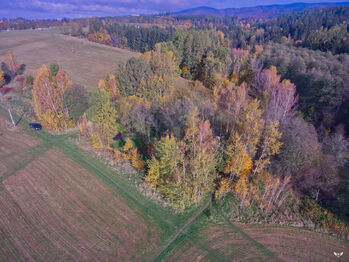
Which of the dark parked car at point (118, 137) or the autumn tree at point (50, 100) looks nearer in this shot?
the dark parked car at point (118, 137)

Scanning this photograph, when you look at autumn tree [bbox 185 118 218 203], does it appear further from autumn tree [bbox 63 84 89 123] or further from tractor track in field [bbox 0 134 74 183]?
autumn tree [bbox 63 84 89 123]

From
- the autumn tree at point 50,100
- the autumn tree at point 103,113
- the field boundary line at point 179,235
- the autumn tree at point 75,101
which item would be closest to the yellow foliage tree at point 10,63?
the autumn tree at point 50,100

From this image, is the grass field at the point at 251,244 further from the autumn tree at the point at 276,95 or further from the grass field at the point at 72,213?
the autumn tree at the point at 276,95

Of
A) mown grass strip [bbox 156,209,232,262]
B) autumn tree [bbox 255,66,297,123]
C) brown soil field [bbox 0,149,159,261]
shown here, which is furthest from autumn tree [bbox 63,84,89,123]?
autumn tree [bbox 255,66,297,123]

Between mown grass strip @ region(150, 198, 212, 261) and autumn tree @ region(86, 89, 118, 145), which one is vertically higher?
autumn tree @ region(86, 89, 118, 145)

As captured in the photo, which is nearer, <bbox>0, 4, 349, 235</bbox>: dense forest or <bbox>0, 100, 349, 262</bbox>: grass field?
<bbox>0, 100, 349, 262</bbox>: grass field

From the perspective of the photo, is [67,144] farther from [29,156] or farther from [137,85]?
[137,85]
